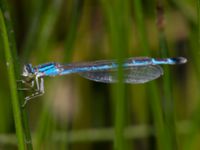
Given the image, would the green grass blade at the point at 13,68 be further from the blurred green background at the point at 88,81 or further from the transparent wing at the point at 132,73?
the transparent wing at the point at 132,73

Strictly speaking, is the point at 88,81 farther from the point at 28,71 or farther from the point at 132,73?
the point at 28,71

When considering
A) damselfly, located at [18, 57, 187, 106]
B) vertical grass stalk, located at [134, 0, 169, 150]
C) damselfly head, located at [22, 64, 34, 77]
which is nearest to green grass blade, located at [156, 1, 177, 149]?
vertical grass stalk, located at [134, 0, 169, 150]

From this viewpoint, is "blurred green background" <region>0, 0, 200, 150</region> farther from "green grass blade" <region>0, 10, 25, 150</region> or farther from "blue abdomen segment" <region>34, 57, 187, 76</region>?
"green grass blade" <region>0, 10, 25, 150</region>

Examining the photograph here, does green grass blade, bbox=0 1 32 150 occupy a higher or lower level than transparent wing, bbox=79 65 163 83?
higher

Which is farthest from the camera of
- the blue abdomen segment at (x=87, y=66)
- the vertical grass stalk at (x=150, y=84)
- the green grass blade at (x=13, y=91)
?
the blue abdomen segment at (x=87, y=66)

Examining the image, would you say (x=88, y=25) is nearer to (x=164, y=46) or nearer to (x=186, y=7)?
(x=186, y=7)

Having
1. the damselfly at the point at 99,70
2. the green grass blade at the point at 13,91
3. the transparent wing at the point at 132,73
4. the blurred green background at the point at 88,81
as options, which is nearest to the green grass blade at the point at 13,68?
the green grass blade at the point at 13,91

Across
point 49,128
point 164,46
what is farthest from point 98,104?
point 164,46

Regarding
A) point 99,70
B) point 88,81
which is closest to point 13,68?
point 99,70
